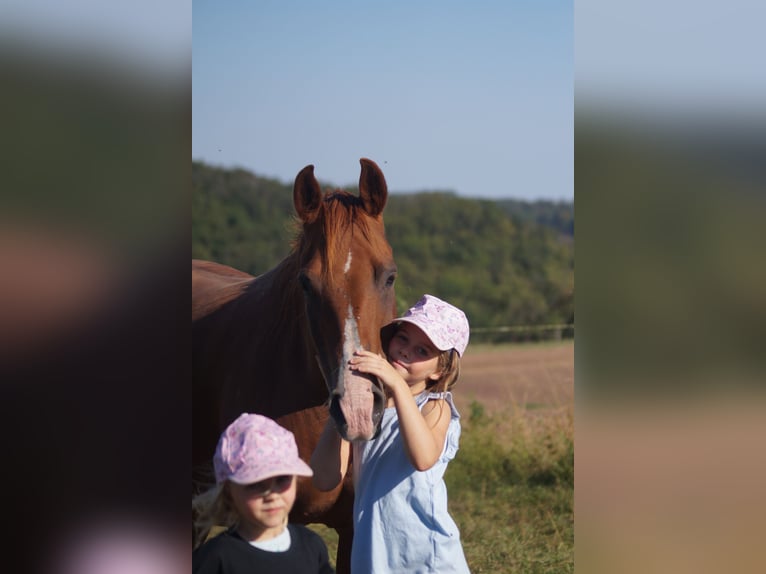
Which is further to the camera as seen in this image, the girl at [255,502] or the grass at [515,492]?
the grass at [515,492]

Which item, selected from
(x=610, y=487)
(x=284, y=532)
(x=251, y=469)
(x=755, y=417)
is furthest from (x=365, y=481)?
(x=755, y=417)

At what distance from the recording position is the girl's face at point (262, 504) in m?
1.65

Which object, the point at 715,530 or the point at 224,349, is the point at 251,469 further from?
the point at 224,349

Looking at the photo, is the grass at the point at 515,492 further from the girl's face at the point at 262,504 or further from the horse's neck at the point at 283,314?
the girl's face at the point at 262,504

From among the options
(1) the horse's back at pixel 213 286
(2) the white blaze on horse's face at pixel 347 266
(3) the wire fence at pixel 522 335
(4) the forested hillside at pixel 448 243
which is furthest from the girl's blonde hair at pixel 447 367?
(4) the forested hillside at pixel 448 243

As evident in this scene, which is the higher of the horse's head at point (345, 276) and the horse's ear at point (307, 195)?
the horse's ear at point (307, 195)

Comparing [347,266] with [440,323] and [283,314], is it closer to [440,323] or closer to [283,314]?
[440,323]

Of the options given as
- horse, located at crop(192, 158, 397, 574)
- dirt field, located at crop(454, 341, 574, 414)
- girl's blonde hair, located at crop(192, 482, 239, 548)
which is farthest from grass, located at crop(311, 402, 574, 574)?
girl's blonde hair, located at crop(192, 482, 239, 548)

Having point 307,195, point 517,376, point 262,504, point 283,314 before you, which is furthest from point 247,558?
point 517,376

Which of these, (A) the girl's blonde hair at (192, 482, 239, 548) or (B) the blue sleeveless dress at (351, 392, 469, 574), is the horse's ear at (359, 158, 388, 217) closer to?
(B) the blue sleeveless dress at (351, 392, 469, 574)

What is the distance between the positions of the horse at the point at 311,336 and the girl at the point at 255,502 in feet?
1.14

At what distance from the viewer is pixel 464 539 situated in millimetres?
4406

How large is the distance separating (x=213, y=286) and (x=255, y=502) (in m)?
2.50

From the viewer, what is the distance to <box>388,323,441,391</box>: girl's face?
208 centimetres
